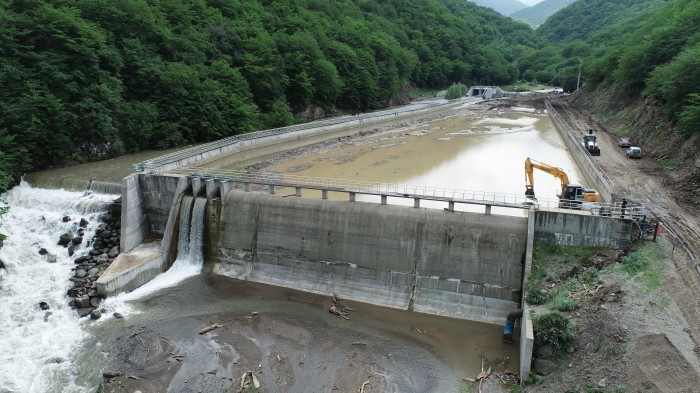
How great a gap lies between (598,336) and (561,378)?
6.89 ft

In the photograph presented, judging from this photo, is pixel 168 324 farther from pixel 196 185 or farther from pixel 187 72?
pixel 187 72

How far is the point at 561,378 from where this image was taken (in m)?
14.5

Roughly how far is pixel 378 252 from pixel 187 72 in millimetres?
29345

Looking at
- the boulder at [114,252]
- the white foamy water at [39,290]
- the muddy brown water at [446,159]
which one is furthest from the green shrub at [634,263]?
the boulder at [114,252]

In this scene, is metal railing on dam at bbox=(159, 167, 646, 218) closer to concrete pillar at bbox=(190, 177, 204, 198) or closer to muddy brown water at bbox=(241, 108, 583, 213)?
concrete pillar at bbox=(190, 177, 204, 198)

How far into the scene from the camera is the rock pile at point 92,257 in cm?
2123

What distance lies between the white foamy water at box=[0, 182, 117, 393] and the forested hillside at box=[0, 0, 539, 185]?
12.0 feet

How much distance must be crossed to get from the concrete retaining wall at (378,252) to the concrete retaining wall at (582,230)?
3.27 feet

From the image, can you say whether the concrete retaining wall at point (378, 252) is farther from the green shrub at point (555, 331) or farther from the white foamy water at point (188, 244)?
the green shrub at point (555, 331)

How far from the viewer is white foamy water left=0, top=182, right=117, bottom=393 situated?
17.1 meters

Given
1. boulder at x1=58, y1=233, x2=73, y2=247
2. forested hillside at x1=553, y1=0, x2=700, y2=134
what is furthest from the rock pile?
forested hillside at x1=553, y1=0, x2=700, y2=134

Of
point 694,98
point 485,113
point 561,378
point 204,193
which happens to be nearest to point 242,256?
point 204,193

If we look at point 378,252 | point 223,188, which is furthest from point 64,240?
point 378,252

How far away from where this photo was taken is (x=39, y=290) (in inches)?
862
